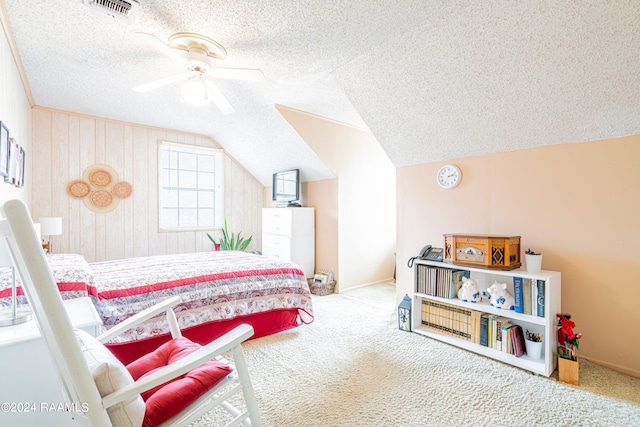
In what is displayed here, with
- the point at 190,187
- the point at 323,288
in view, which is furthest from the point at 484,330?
the point at 190,187

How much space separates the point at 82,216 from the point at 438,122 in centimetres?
430

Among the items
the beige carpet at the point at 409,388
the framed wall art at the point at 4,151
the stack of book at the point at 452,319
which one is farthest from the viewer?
the stack of book at the point at 452,319

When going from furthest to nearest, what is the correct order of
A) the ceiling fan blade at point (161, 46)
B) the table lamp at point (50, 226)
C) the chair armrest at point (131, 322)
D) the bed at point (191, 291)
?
the table lamp at point (50, 226)
the bed at point (191, 291)
the ceiling fan blade at point (161, 46)
the chair armrest at point (131, 322)

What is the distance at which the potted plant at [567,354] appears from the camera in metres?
1.96

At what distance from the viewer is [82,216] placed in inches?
152

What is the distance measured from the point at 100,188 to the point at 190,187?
115 centimetres

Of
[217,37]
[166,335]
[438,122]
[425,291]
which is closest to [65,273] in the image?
[166,335]

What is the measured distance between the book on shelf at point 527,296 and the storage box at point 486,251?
0.13 m

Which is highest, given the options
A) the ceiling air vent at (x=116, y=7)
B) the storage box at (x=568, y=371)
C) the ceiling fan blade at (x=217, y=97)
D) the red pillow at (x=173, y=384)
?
the ceiling air vent at (x=116, y=7)

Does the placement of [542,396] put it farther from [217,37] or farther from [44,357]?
[217,37]

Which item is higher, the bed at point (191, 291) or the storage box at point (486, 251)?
the storage box at point (486, 251)

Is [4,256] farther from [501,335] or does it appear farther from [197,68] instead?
[501,335]

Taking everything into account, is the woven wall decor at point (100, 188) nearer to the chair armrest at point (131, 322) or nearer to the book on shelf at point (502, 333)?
the chair armrest at point (131, 322)

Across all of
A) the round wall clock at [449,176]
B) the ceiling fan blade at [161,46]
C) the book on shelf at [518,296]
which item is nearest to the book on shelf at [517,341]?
the book on shelf at [518,296]
